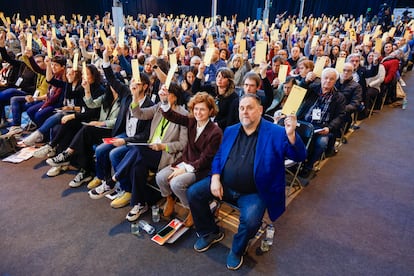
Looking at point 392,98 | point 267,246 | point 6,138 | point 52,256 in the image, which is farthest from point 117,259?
point 392,98

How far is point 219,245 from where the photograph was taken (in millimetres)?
2109

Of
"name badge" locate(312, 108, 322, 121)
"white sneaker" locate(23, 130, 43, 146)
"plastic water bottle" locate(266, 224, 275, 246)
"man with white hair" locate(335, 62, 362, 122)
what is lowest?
"plastic water bottle" locate(266, 224, 275, 246)

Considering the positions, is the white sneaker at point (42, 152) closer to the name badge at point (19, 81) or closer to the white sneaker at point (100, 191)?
the white sneaker at point (100, 191)

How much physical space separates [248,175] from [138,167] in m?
0.99

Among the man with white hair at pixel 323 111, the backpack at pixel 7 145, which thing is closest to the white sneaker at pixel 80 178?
the backpack at pixel 7 145

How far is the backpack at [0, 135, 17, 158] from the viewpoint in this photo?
3.48 meters

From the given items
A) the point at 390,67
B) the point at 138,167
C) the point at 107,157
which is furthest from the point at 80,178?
the point at 390,67

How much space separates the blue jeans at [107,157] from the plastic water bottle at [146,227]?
459 mm

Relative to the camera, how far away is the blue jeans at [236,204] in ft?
5.92

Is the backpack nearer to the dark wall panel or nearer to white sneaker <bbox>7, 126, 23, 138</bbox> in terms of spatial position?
white sneaker <bbox>7, 126, 23, 138</bbox>

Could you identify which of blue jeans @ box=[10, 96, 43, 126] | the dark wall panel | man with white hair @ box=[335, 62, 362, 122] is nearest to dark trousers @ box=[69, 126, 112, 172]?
blue jeans @ box=[10, 96, 43, 126]

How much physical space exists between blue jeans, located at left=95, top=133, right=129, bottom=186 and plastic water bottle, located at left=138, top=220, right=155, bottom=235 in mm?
459

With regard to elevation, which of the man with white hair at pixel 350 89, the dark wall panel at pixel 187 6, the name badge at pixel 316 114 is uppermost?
the dark wall panel at pixel 187 6

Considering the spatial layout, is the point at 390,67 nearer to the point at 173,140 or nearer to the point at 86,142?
the point at 173,140
